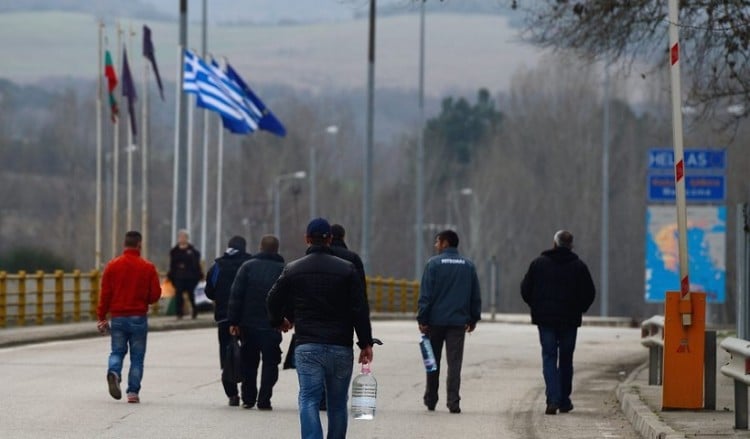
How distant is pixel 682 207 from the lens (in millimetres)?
16938

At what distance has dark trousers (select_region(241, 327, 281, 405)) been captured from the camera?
17.7 meters

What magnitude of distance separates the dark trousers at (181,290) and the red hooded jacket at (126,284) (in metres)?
16.1

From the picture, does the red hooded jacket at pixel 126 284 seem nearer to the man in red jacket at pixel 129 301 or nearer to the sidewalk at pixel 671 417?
the man in red jacket at pixel 129 301

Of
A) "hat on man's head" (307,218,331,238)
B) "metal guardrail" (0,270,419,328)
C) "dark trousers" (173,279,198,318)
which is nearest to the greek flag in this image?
"metal guardrail" (0,270,419,328)

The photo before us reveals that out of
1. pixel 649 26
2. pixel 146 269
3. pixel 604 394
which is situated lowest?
pixel 604 394

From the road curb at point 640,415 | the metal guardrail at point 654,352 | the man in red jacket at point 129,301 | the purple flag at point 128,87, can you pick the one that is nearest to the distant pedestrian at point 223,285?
the man in red jacket at point 129,301

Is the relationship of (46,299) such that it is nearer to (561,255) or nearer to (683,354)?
(561,255)

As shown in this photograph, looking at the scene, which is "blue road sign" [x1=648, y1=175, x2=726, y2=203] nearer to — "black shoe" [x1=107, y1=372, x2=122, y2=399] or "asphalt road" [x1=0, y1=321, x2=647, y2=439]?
"asphalt road" [x1=0, y1=321, x2=647, y2=439]

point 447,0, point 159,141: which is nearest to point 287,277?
point 447,0

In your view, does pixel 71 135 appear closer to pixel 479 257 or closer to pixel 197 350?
pixel 479 257

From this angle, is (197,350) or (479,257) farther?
(479,257)

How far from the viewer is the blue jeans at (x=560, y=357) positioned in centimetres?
1806

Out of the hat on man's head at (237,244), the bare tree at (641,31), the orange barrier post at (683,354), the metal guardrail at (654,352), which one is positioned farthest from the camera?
the bare tree at (641,31)

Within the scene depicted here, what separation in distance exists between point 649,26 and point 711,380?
725 centimetres
